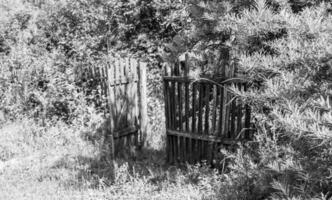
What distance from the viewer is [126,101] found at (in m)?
6.12

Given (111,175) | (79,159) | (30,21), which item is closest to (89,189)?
(111,175)

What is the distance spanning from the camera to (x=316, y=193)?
2.57 metres

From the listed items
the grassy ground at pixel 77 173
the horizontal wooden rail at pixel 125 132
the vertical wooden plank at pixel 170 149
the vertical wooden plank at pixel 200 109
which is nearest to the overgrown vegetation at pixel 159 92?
the grassy ground at pixel 77 173

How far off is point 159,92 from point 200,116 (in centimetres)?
289

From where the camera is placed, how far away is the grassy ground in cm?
457

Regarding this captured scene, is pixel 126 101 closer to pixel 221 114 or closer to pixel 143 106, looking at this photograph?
pixel 143 106

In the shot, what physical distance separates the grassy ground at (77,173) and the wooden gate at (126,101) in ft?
1.14

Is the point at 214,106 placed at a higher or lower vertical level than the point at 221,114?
higher

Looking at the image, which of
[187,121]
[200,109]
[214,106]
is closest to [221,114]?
[214,106]

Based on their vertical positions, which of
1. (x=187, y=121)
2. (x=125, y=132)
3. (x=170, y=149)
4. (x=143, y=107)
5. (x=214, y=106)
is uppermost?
(x=214, y=106)

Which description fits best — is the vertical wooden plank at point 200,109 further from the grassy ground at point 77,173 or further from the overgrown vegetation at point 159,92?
the grassy ground at point 77,173

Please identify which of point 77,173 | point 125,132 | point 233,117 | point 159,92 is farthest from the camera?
point 159,92

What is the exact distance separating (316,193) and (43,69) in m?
6.87

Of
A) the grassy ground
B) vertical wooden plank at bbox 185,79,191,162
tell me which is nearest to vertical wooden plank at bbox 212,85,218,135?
vertical wooden plank at bbox 185,79,191,162
